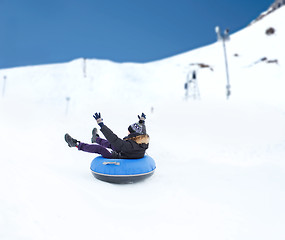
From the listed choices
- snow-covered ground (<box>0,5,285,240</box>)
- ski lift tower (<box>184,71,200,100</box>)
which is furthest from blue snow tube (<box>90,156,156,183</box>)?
ski lift tower (<box>184,71,200,100</box>)

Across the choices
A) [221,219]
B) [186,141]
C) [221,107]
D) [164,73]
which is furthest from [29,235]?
[164,73]

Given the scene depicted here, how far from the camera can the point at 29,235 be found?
81.3 inches

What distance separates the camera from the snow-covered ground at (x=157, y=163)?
2695 mm

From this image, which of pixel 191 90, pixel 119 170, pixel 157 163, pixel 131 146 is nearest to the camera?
pixel 119 170

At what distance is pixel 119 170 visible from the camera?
168 inches

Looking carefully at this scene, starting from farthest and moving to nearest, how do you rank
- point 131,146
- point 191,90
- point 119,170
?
point 191,90 < point 131,146 < point 119,170

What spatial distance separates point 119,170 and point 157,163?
2610mm

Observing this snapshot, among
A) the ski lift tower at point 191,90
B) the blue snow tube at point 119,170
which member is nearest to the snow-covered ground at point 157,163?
the blue snow tube at point 119,170

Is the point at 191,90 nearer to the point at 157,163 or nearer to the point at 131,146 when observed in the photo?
the point at 157,163

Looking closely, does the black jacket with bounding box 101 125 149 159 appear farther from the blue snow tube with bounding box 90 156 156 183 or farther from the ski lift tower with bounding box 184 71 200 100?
the ski lift tower with bounding box 184 71 200 100

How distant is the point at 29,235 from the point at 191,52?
40508 mm

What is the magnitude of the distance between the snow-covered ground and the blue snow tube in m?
0.18

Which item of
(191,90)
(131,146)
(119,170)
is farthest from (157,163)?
(191,90)

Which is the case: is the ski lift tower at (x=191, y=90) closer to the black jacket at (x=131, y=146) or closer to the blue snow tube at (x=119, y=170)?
the black jacket at (x=131, y=146)
